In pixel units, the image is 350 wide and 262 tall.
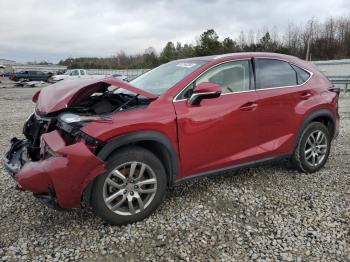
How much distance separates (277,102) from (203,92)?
1.22 meters

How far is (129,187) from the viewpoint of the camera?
318 cm

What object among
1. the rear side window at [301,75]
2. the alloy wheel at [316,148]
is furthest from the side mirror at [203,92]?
the alloy wheel at [316,148]

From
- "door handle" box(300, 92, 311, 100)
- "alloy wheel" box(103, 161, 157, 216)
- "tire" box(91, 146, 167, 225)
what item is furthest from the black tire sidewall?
"alloy wheel" box(103, 161, 157, 216)

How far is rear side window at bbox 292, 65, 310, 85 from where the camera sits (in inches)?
175

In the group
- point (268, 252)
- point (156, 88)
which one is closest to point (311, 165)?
point (268, 252)

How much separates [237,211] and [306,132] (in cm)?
168

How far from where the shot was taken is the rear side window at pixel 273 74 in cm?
409

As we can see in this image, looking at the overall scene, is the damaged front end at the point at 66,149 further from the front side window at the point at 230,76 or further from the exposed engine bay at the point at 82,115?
the front side window at the point at 230,76

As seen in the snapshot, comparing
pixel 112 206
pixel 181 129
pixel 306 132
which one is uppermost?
pixel 181 129

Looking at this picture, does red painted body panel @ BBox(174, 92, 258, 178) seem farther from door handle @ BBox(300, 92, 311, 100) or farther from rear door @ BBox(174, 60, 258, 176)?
door handle @ BBox(300, 92, 311, 100)

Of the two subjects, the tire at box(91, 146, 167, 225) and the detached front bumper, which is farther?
the tire at box(91, 146, 167, 225)

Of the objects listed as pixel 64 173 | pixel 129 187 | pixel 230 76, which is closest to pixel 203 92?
pixel 230 76

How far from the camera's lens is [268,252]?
Answer: 2.82 meters

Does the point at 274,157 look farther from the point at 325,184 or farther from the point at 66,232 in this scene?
the point at 66,232
